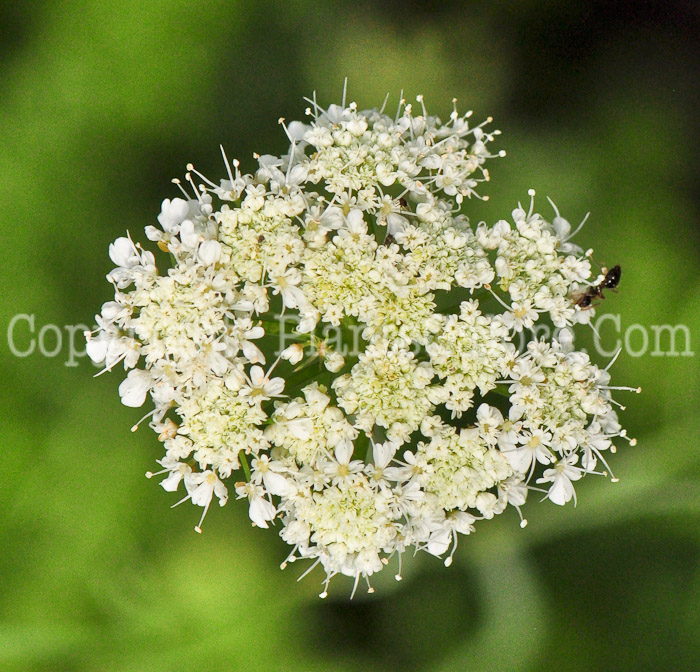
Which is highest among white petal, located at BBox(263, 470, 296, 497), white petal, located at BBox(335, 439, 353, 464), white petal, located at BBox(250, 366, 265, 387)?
white petal, located at BBox(250, 366, 265, 387)

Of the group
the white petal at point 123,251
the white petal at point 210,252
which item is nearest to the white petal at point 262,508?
the white petal at point 210,252

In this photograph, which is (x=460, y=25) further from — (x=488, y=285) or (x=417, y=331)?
(x=417, y=331)

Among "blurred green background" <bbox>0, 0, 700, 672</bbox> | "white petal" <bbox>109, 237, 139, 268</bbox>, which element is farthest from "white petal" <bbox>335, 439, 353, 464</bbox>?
"blurred green background" <bbox>0, 0, 700, 672</bbox>

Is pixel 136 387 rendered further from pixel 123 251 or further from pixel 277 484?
pixel 277 484

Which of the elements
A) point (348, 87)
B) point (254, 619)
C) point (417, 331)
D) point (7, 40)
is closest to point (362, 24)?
point (348, 87)

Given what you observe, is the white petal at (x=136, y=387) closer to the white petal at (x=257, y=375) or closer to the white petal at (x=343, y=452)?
the white petal at (x=257, y=375)

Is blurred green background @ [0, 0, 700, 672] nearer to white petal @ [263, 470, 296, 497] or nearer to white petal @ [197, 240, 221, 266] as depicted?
white petal @ [263, 470, 296, 497]

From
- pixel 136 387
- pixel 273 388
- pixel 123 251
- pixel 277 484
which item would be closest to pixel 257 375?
pixel 273 388
